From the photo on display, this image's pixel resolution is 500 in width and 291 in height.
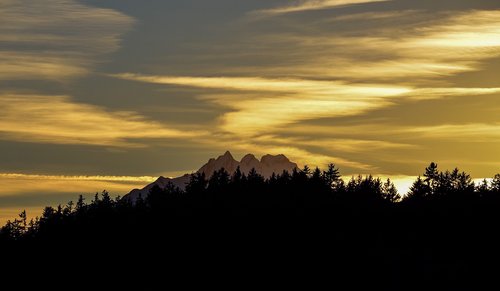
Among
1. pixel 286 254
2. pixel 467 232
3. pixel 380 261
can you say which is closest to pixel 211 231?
pixel 286 254

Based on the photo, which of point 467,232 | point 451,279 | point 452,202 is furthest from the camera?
point 452,202

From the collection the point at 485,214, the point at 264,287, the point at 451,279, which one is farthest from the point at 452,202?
the point at 264,287

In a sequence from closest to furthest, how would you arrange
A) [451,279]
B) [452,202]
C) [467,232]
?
1. [451,279]
2. [467,232]
3. [452,202]

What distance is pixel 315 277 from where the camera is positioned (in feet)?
577

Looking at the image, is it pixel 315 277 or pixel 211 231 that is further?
pixel 211 231

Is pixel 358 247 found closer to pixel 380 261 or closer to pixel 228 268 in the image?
pixel 380 261

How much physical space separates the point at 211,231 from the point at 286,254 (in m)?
21.7

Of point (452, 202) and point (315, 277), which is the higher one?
point (452, 202)

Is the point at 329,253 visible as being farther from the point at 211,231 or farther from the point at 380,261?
the point at 211,231

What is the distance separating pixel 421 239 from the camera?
7096 inches

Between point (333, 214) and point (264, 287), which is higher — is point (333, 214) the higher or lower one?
the higher one

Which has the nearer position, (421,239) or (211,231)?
(421,239)

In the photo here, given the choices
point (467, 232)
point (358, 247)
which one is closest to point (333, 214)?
point (358, 247)

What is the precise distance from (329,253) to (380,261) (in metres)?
9.40
